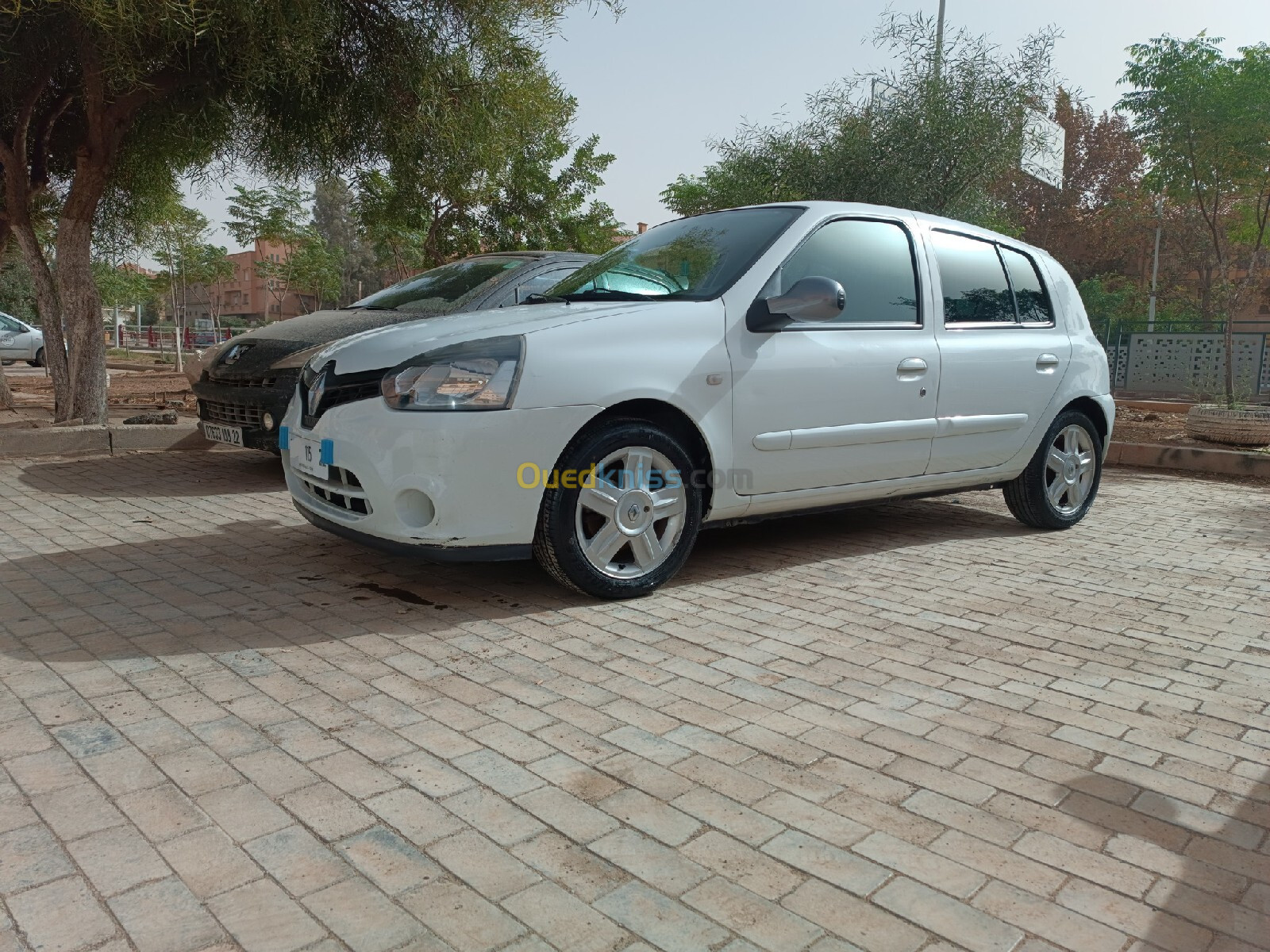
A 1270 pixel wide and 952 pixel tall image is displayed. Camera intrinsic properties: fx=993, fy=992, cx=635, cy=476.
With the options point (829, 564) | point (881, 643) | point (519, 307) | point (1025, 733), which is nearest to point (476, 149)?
point (519, 307)

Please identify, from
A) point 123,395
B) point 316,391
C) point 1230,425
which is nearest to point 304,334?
point 316,391

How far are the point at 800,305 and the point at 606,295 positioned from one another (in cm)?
95

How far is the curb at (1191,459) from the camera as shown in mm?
8906

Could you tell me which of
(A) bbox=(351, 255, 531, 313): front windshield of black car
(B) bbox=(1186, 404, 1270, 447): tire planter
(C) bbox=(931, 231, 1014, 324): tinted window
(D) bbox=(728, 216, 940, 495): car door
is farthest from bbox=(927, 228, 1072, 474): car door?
(B) bbox=(1186, 404, 1270, 447): tire planter

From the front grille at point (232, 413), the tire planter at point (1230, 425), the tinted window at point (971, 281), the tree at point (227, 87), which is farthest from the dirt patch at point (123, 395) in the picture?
the tire planter at point (1230, 425)

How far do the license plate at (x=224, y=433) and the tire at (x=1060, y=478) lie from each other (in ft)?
17.0

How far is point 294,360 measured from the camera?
686 cm

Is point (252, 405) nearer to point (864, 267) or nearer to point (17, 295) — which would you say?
point (864, 267)

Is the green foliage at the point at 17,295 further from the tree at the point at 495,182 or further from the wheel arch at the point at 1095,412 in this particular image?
the wheel arch at the point at 1095,412

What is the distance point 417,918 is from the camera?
2.02 metres

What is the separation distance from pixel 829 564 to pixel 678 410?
1.38m

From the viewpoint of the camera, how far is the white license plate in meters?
4.28

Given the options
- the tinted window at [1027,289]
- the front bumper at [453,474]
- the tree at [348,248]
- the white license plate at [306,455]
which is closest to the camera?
the front bumper at [453,474]

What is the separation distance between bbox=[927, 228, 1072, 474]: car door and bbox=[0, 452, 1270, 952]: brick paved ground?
86cm
